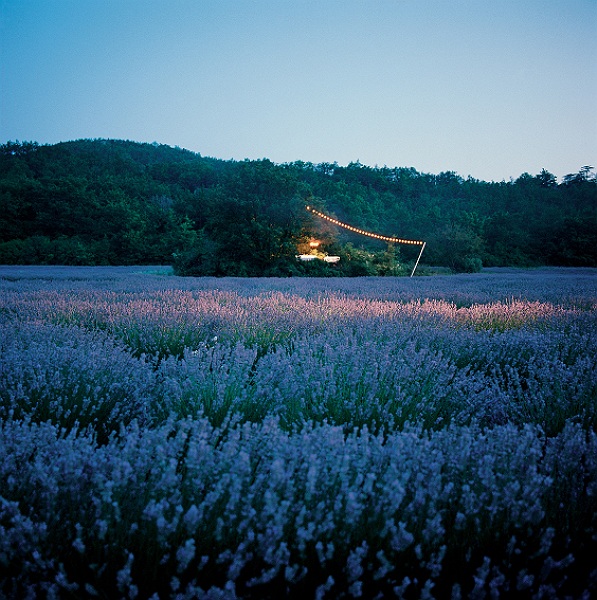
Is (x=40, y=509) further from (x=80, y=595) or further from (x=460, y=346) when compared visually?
(x=460, y=346)

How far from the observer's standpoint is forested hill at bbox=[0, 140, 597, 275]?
1506 centimetres

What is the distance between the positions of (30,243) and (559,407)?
85.7 ft

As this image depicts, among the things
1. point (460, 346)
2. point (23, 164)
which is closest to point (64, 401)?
point (460, 346)

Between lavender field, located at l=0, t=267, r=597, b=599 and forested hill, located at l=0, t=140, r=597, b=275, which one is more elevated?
forested hill, located at l=0, t=140, r=597, b=275

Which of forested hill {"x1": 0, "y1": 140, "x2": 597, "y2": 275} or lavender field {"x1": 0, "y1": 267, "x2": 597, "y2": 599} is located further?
forested hill {"x1": 0, "y1": 140, "x2": 597, "y2": 275}

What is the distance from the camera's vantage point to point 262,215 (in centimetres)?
1485

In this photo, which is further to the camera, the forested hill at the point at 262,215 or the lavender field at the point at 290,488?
the forested hill at the point at 262,215

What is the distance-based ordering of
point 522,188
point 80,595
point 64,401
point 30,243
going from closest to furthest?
point 80,595 < point 64,401 < point 30,243 < point 522,188

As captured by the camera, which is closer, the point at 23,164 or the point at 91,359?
the point at 91,359

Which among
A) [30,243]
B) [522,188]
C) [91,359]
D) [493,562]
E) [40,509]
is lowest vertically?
[493,562]

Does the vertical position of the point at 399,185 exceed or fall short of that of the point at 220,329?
it exceeds it

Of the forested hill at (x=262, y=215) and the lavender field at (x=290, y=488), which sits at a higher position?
the forested hill at (x=262, y=215)

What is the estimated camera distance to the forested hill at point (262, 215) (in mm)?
15062

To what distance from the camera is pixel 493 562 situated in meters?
1.14
